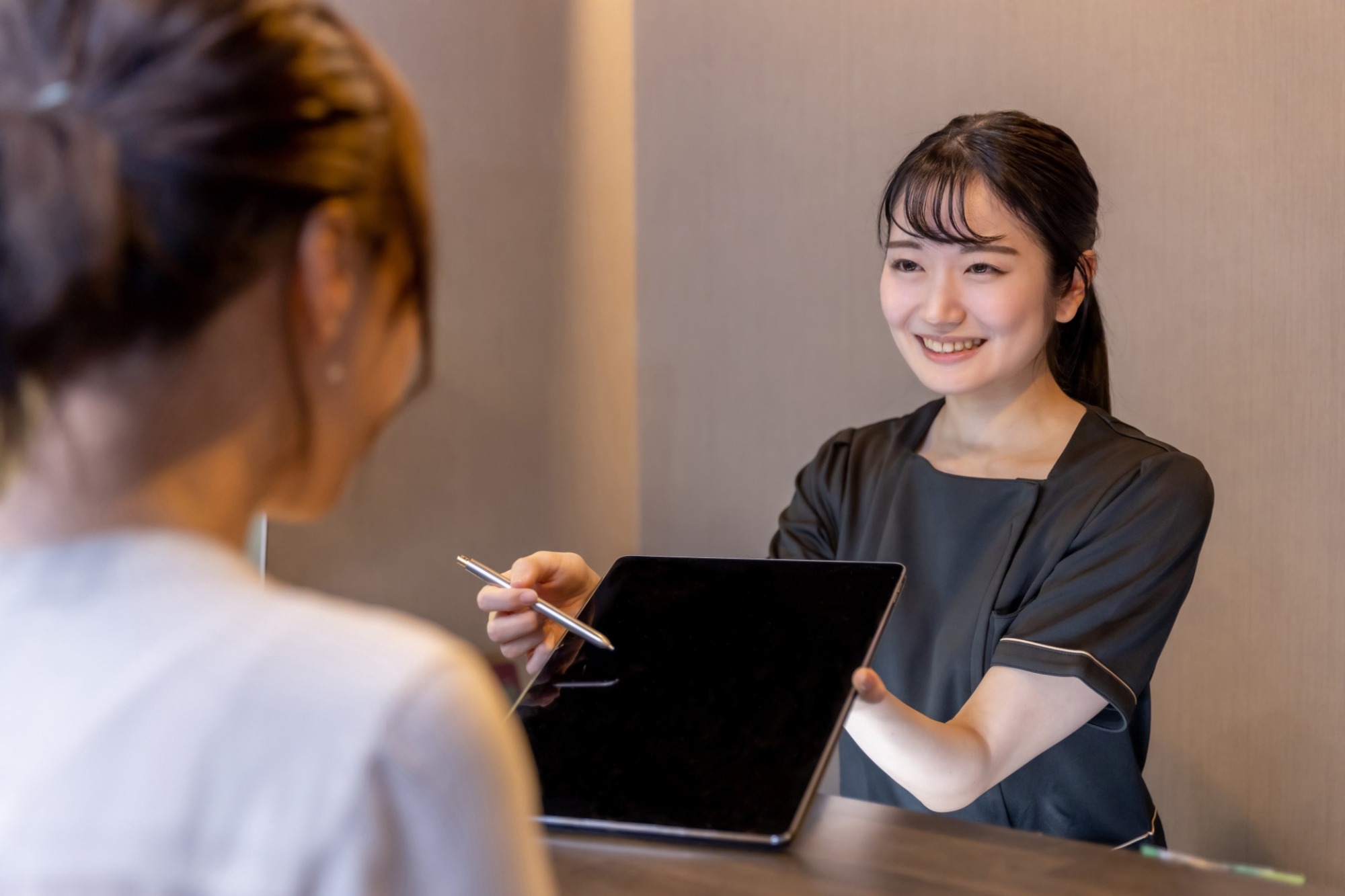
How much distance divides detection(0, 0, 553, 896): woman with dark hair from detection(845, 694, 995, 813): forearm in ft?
1.91

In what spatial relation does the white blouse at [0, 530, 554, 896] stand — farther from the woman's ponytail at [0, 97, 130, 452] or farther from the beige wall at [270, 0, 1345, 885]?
the beige wall at [270, 0, 1345, 885]

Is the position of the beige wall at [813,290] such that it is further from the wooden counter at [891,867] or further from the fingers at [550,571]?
the wooden counter at [891,867]

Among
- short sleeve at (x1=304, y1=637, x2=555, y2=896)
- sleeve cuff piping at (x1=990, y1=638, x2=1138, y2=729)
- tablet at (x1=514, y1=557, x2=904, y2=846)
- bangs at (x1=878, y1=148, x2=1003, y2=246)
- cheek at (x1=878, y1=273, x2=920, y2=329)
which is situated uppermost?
bangs at (x1=878, y1=148, x2=1003, y2=246)

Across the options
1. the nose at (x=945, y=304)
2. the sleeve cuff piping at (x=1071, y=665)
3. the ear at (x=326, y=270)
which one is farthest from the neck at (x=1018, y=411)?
the ear at (x=326, y=270)

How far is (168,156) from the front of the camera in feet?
0.99

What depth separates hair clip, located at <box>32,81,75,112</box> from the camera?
301 millimetres

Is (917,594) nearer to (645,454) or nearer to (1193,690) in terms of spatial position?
(1193,690)

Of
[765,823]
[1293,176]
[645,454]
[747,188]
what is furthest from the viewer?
[645,454]

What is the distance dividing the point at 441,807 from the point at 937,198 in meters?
0.97

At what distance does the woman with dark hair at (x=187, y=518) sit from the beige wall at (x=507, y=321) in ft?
3.70

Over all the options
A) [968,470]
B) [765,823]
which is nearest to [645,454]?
[968,470]

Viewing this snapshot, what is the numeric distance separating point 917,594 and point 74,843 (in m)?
1.04

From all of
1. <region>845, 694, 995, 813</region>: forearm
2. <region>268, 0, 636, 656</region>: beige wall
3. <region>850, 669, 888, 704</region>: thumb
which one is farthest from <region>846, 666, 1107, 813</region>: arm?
<region>268, 0, 636, 656</region>: beige wall

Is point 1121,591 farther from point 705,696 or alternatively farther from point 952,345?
point 705,696
